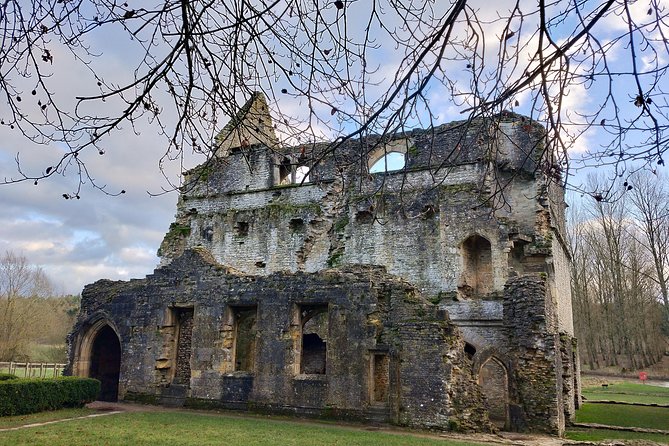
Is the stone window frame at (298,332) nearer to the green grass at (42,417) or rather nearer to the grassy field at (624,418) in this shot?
the green grass at (42,417)

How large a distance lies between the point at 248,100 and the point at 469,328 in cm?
1351

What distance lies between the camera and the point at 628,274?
42.9 metres

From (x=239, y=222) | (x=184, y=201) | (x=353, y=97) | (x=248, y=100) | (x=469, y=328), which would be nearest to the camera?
(x=353, y=97)

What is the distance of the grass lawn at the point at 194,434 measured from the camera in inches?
415

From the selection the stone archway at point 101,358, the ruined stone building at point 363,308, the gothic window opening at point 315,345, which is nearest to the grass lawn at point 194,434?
the ruined stone building at point 363,308

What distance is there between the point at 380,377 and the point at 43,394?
8.83 meters

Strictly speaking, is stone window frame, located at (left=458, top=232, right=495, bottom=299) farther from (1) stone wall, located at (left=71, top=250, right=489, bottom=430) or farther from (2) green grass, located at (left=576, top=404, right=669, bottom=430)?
(2) green grass, located at (left=576, top=404, right=669, bottom=430)

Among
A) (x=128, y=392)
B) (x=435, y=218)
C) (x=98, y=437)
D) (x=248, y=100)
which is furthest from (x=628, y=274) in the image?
(x=248, y=100)

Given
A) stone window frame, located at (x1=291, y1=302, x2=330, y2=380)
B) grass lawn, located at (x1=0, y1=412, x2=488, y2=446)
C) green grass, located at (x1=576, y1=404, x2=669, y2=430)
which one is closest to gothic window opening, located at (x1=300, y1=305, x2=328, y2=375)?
stone window frame, located at (x1=291, y1=302, x2=330, y2=380)

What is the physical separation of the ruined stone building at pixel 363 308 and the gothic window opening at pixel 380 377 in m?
0.04

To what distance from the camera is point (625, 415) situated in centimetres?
1819

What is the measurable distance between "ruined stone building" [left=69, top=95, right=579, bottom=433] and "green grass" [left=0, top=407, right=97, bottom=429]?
224 centimetres

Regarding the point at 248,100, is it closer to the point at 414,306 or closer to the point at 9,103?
the point at 9,103

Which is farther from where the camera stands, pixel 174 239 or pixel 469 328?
pixel 174 239
